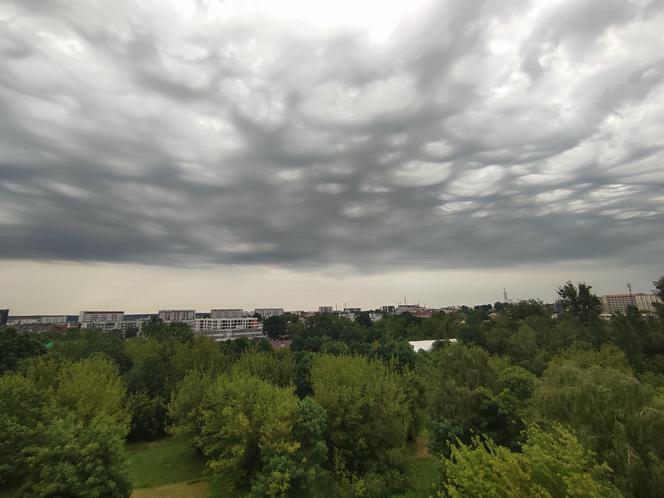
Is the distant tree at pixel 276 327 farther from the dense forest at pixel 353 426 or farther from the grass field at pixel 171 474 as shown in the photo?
the grass field at pixel 171 474

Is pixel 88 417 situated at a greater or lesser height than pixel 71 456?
lesser

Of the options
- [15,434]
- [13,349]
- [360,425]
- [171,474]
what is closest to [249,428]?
[360,425]

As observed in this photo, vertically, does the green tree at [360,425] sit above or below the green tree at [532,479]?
below

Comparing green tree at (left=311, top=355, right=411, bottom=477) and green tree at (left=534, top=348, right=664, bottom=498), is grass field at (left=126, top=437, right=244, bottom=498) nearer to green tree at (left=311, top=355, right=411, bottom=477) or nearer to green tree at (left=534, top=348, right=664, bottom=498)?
green tree at (left=311, top=355, right=411, bottom=477)

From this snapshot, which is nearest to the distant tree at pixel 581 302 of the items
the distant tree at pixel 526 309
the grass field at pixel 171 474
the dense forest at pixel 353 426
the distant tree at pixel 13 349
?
the distant tree at pixel 526 309

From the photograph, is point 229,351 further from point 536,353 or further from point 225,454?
point 536,353

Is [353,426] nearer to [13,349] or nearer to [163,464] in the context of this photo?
[163,464]

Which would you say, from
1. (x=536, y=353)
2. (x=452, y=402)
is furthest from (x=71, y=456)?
(x=536, y=353)
